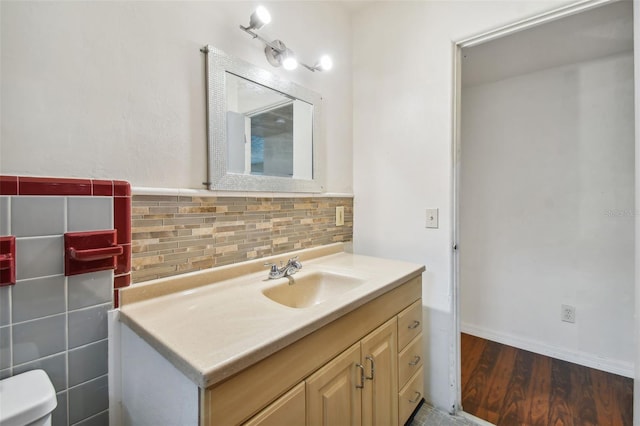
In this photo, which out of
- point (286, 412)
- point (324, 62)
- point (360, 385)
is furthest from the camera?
point (324, 62)

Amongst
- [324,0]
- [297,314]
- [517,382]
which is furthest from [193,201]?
[517,382]

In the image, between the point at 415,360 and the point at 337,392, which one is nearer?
the point at 337,392

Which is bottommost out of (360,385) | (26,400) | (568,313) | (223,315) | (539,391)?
(539,391)

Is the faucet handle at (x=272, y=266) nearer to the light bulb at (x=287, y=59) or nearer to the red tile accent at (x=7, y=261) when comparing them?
the red tile accent at (x=7, y=261)

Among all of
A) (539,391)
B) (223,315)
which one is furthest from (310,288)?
(539,391)

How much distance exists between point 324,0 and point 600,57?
1.83m

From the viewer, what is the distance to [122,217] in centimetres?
90

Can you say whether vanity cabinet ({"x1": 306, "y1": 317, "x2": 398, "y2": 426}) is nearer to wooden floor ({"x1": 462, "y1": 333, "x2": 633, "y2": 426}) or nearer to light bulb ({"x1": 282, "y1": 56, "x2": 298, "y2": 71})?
wooden floor ({"x1": 462, "y1": 333, "x2": 633, "y2": 426})

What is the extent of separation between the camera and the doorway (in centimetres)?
183

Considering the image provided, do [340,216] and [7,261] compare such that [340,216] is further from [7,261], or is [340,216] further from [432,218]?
[7,261]

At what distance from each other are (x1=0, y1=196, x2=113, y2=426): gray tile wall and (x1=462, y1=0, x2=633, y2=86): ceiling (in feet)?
6.63

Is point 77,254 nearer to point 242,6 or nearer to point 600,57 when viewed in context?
point 242,6

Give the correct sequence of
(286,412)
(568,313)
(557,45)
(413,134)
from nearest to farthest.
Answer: (286,412) → (413,134) → (557,45) → (568,313)

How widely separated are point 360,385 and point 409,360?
17.1 inches
